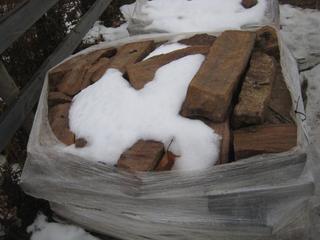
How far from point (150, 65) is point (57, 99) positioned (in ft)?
1.74

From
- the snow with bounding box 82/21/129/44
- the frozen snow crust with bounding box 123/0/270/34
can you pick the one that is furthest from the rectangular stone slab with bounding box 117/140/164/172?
the snow with bounding box 82/21/129/44

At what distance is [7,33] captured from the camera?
2135mm

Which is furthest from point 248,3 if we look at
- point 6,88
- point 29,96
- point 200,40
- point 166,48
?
point 6,88

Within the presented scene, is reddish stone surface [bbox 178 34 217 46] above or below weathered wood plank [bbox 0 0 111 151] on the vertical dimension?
above

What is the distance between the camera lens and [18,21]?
2242 mm

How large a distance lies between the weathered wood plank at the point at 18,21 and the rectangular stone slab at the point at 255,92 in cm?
127

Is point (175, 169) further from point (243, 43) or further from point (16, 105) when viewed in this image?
point (16, 105)

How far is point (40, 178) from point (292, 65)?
1471 millimetres

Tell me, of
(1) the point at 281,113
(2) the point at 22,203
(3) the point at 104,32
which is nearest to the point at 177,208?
(1) the point at 281,113

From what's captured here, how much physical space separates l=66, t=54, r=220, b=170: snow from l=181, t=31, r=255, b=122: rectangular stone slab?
2.6 inches

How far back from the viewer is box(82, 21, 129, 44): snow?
3924mm

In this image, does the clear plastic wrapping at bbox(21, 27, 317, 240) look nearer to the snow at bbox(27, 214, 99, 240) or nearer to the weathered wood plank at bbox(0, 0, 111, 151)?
the snow at bbox(27, 214, 99, 240)

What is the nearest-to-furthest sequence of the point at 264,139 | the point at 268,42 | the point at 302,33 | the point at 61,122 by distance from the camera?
the point at 264,139
the point at 61,122
the point at 268,42
the point at 302,33

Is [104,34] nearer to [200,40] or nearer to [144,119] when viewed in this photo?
[200,40]
